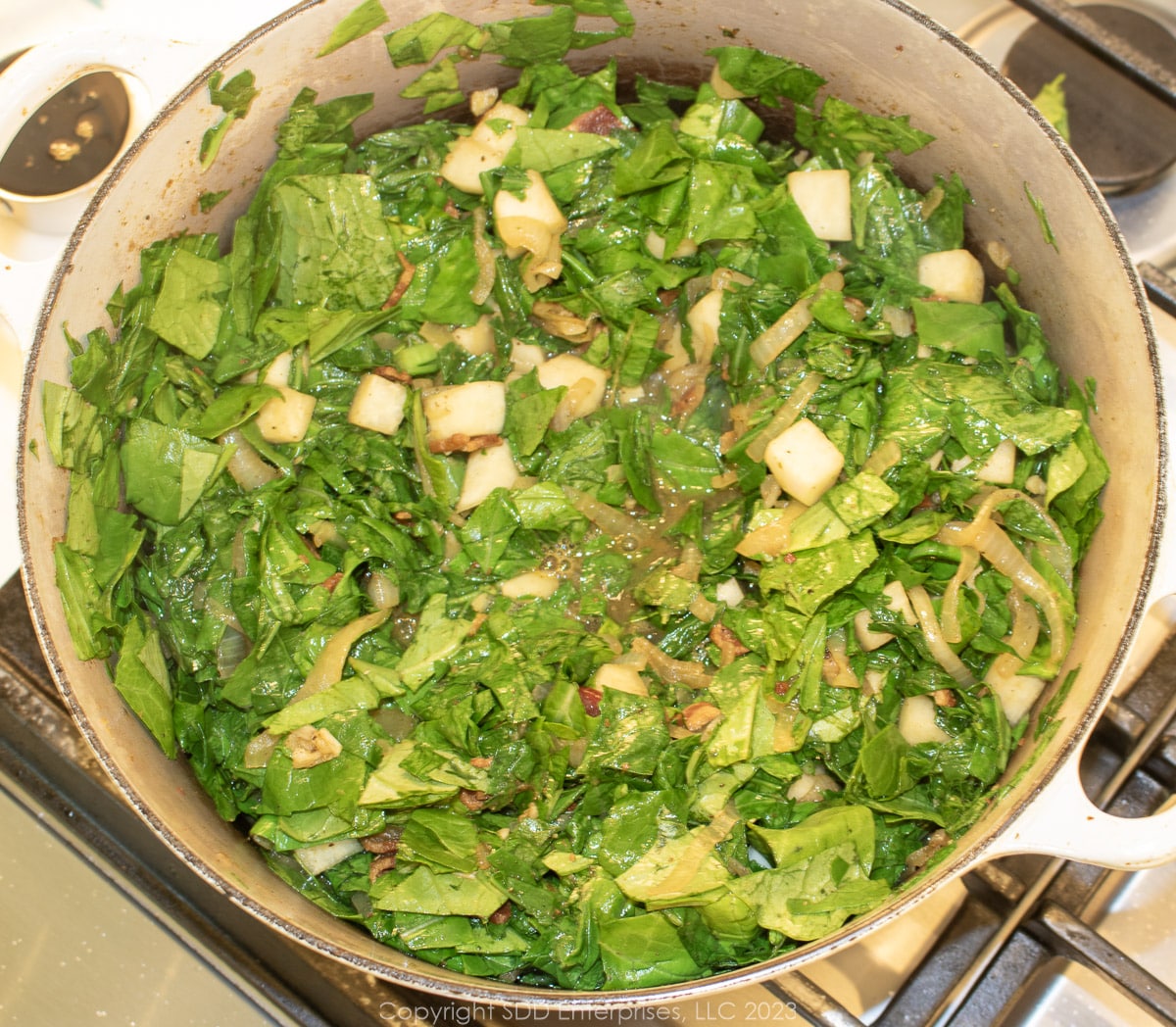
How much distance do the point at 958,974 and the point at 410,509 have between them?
4.86ft

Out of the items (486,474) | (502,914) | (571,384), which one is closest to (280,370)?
(486,474)

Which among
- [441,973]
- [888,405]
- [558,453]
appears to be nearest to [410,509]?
[558,453]

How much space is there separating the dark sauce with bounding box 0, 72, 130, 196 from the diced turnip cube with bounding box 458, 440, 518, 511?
3.49 ft

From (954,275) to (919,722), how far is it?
97cm

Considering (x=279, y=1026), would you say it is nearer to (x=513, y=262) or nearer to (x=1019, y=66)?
(x=513, y=262)

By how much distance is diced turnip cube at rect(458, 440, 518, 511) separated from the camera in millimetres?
2201

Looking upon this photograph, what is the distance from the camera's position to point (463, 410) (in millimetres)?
2197

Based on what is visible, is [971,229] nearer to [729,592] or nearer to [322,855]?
[729,592]

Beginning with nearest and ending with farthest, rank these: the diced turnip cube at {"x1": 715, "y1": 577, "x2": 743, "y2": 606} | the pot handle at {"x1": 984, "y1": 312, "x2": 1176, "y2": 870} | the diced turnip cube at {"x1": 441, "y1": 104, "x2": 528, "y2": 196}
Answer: the pot handle at {"x1": 984, "y1": 312, "x2": 1176, "y2": 870} → the diced turnip cube at {"x1": 715, "y1": 577, "x2": 743, "y2": 606} → the diced turnip cube at {"x1": 441, "y1": 104, "x2": 528, "y2": 196}

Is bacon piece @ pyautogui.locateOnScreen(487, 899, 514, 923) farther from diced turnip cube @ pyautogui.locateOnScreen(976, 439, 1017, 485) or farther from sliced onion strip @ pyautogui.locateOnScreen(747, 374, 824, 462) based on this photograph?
diced turnip cube @ pyautogui.locateOnScreen(976, 439, 1017, 485)

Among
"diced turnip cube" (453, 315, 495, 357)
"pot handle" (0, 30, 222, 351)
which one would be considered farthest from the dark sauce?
"diced turnip cube" (453, 315, 495, 357)

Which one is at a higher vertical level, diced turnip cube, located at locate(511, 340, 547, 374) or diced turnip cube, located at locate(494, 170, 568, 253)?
diced turnip cube, located at locate(494, 170, 568, 253)

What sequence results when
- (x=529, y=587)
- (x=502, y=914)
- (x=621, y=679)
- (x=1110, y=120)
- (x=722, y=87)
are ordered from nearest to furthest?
(x=502, y=914)
(x=621, y=679)
(x=529, y=587)
(x=722, y=87)
(x=1110, y=120)

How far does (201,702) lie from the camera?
6.87 ft
